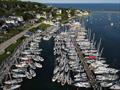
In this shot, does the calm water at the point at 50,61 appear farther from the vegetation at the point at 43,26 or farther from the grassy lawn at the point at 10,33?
the vegetation at the point at 43,26

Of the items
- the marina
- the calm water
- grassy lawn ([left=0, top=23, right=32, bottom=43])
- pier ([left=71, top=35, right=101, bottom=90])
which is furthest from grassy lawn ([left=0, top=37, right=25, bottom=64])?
pier ([left=71, top=35, right=101, bottom=90])

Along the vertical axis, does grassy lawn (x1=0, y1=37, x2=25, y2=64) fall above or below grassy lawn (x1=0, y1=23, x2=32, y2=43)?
below

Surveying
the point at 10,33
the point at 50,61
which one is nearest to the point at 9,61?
the point at 50,61

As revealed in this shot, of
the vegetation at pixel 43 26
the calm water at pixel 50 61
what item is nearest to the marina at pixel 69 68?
the calm water at pixel 50 61

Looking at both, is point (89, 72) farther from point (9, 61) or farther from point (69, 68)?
point (9, 61)

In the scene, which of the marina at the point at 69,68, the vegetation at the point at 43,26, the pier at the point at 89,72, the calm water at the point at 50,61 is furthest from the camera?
the vegetation at the point at 43,26

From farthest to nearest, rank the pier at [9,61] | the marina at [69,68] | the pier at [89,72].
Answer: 1. the pier at [9,61]
2. the marina at [69,68]
3. the pier at [89,72]

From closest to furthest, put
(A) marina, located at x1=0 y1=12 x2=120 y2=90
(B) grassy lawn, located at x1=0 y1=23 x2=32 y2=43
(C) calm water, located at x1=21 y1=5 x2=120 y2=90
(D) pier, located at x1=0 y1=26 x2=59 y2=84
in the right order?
(A) marina, located at x1=0 y1=12 x2=120 y2=90 → (C) calm water, located at x1=21 y1=5 x2=120 y2=90 → (D) pier, located at x1=0 y1=26 x2=59 y2=84 → (B) grassy lawn, located at x1=0 y1=23 x2=32 y2=43

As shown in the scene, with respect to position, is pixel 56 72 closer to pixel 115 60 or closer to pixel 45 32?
pixel 115 60

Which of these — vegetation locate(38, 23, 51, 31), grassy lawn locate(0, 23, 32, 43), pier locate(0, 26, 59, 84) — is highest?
grassy lawn locate(0, 23, 32, 43)

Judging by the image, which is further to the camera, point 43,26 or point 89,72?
point 43,26

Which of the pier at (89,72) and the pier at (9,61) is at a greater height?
the pier at (9,61)

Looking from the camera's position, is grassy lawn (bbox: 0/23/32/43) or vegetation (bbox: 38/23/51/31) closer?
grassy lawn (bbox: 0/23/32/43)

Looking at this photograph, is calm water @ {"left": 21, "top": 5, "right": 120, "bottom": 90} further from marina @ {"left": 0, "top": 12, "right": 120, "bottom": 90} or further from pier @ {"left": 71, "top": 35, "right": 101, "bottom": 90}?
pier @ {"left": 71, "top": 35, "right": 101, "bottom": 90}
